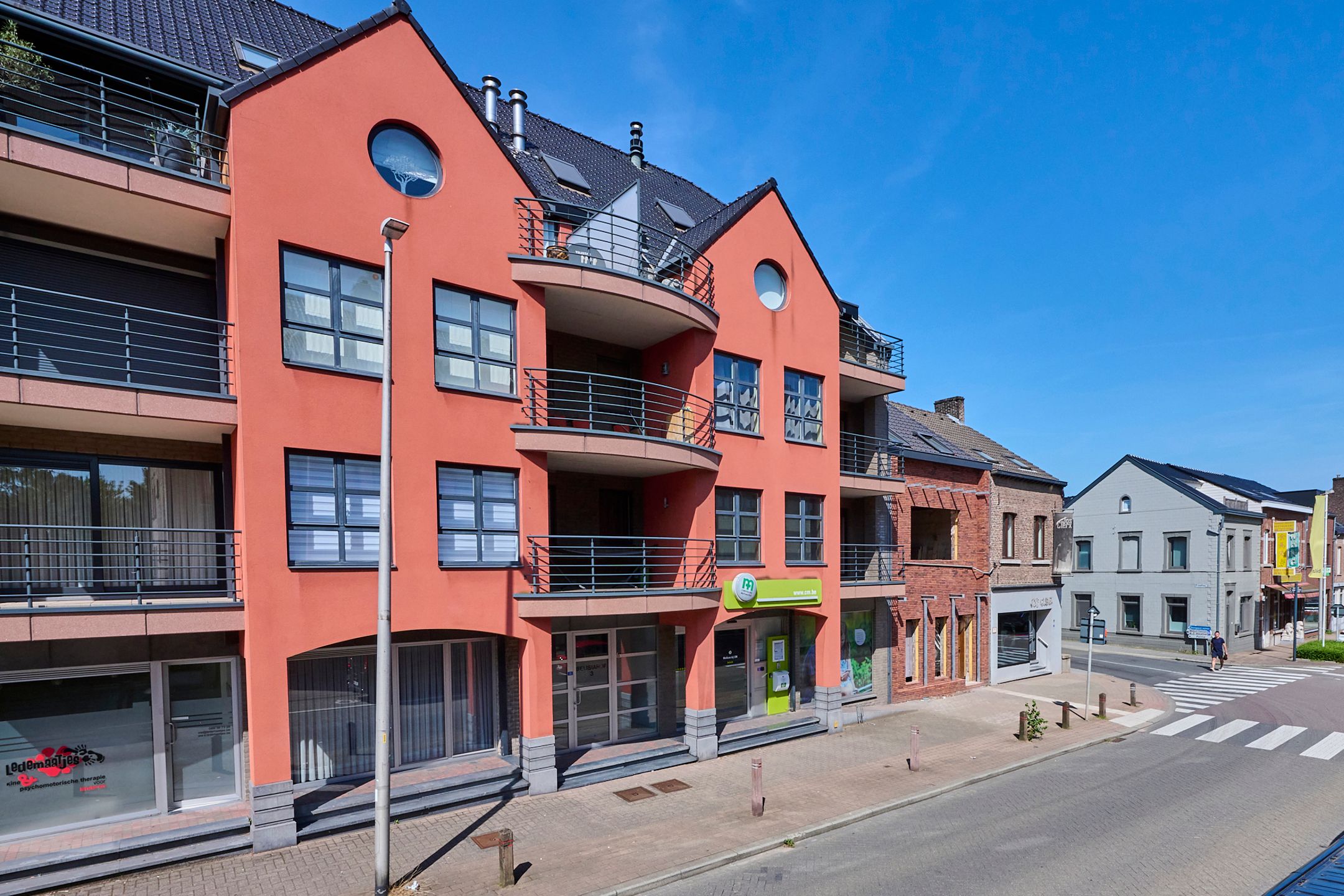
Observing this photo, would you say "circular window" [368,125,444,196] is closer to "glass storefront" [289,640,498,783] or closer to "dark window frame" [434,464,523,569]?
"dark window frame" [434,464,523,569]

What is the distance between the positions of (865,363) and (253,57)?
626 inches

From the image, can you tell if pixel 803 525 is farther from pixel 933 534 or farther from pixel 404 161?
pixel 404 161

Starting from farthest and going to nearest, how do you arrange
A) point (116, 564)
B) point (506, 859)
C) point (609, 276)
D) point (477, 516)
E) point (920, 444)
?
point (920, 444)
point (609, 276)
point (477, 516)
point (116, 564)
point (506, 859)

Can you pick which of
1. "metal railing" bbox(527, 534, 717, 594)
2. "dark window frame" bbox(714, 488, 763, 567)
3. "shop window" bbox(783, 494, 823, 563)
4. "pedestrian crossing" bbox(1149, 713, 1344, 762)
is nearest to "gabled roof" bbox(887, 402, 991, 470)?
"shop window" bbox(783, 494, 823, 563)

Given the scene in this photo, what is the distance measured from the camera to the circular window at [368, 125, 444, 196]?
11305 millimetres

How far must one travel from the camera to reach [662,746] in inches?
557

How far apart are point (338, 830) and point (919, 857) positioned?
27.6 ft

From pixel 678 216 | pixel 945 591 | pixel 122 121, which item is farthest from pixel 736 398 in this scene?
pixel 122 121

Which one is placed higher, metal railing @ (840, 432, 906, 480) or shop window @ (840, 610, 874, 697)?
metal railing @ (840, 432, 906, 480)

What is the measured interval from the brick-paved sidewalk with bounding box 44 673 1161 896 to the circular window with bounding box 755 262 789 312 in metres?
10.2

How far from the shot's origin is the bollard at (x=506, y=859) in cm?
862

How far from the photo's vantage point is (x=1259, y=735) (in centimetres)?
1636

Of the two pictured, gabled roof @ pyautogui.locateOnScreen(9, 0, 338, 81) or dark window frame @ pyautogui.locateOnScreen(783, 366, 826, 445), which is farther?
dark window frame @ pyautogui.locateOnScreen(783, 366, 826, 445)

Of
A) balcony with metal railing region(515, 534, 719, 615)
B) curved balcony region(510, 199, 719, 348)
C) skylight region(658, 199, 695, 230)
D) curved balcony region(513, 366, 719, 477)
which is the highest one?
skylight region(658, 199, 695, 230)
